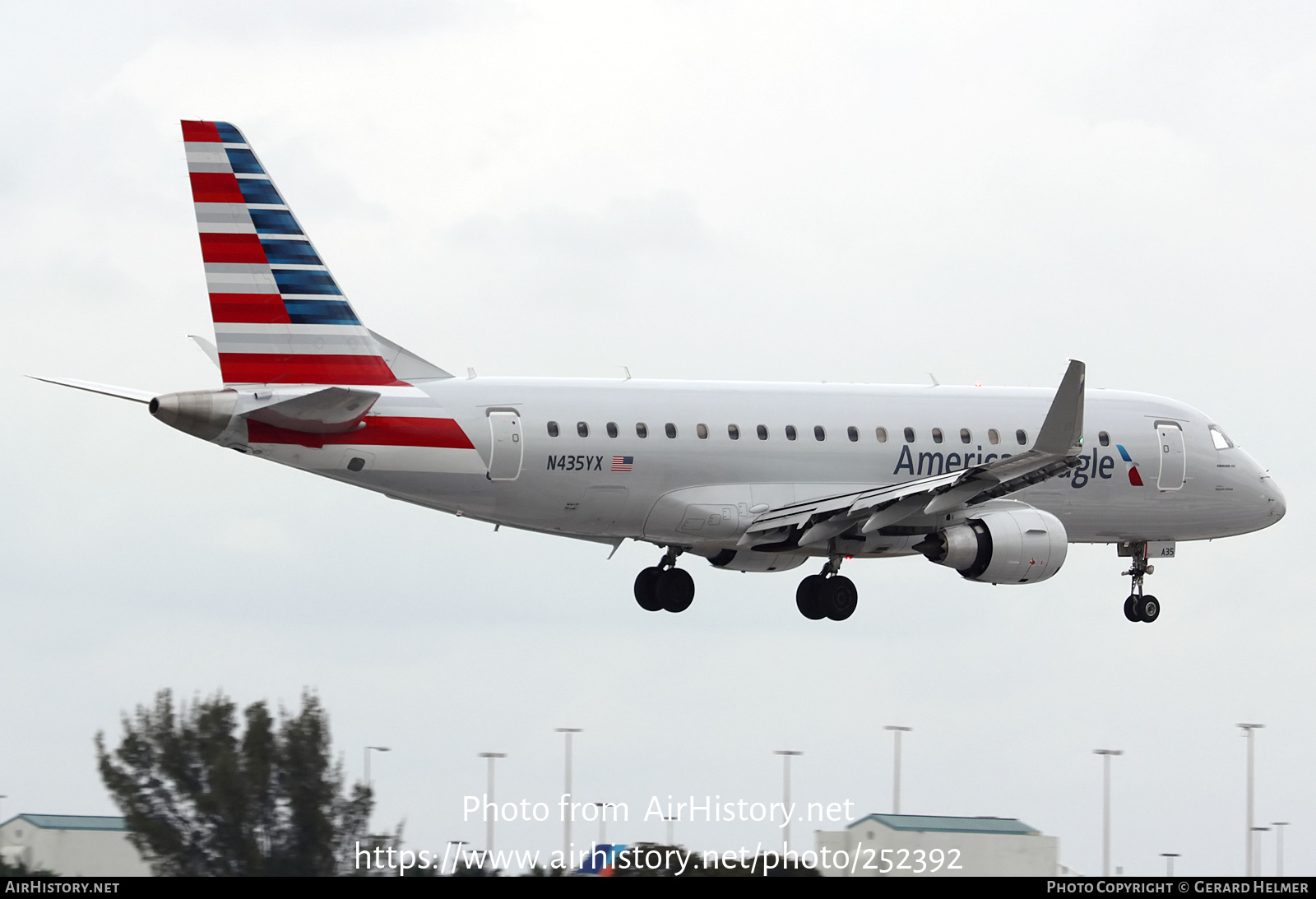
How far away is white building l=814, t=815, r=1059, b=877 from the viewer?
6900 cm

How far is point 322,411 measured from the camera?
134 feet

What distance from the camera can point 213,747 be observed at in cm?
5491

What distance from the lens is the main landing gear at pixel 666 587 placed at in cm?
4947

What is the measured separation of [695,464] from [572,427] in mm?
2878

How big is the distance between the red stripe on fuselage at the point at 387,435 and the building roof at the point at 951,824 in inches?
1332

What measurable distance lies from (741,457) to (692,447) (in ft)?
4.01

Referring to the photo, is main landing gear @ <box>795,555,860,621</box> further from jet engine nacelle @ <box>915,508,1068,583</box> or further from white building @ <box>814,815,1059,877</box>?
white building @ <box>814,815,1059,877</box>

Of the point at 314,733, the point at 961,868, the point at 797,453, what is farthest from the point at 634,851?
the point at 961,868

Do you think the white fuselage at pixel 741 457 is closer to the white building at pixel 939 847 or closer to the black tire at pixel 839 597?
the black tire at pixel 839 597

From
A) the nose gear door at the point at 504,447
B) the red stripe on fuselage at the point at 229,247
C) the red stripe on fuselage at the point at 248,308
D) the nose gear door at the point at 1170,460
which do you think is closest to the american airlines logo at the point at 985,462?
the nose gear door at the point at 1170,460

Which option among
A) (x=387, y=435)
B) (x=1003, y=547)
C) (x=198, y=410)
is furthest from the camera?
(x=1003, y=547)

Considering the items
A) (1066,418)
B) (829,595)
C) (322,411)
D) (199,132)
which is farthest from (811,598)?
(199,132)

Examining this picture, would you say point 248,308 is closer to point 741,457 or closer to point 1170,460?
point 741,457
